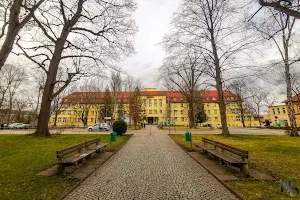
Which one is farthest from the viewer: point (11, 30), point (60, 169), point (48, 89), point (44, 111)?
point (48, 89)

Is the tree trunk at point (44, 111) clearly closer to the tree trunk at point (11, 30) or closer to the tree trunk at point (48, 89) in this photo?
the tree trunk at point (48, 89)

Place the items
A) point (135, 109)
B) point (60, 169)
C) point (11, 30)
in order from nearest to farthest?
point (11, 30), point (60, 169), point (135, 109)

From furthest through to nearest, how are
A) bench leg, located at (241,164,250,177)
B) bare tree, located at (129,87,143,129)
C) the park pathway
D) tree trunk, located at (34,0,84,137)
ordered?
bare tree, located at (129,87,143,129)
tree trunk, located at (34,0,84,137)
bench leg, located at (241,164,250,177)
the park pathway

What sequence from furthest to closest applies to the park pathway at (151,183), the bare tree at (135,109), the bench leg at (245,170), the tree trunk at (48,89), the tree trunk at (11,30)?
the bare tree at (135,109)
the tree trunk at (48,89)
the bench leg at (245,170)
the tree trunk at (11,30)
the park pathway at (151,183)

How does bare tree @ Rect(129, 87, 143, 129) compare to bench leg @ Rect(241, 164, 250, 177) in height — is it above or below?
above

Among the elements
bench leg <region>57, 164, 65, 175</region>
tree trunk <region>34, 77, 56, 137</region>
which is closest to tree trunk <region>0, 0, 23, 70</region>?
bench leg <region>57, 164, 65, 175</region>

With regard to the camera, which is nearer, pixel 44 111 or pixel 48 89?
pixel 44 111

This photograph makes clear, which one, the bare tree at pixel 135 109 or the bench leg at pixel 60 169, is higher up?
the bare tree at pixel 135 109

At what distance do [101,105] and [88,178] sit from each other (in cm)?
5375

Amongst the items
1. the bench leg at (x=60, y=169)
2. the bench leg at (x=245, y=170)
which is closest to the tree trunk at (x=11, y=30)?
the bench leg at (x=60, y=169)

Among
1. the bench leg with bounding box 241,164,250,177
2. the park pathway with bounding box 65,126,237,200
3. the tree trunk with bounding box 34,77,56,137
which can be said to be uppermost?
the tree trunk with bounding box 34,77,56,137

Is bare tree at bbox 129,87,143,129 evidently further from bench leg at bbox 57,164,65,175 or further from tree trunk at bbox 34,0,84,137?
bench leg at bbox 57,164,65,175

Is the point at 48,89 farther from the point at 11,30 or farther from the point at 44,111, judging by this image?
the point at 11,30

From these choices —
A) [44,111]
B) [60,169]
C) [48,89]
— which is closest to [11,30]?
[60,169]
